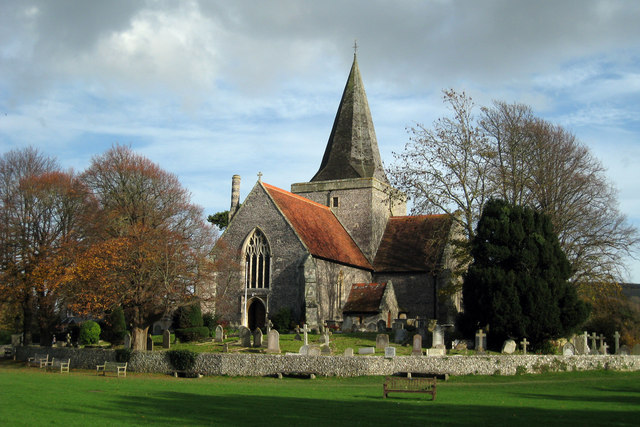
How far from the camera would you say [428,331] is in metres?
28.3

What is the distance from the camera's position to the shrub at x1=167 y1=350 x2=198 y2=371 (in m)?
24.5

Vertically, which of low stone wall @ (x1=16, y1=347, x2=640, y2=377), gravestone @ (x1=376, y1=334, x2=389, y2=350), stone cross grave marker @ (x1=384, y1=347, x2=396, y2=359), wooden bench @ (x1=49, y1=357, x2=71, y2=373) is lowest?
wooden bench @ (x1=49, y1=357, x2=71, y2=373)

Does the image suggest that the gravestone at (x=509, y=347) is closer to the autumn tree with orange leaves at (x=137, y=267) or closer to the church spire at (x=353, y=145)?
the autumn tree with orange leaves at (x=137, y=267)

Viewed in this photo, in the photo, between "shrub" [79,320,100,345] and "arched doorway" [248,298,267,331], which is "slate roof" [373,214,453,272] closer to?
"arched doorway" [248,298,267,331]

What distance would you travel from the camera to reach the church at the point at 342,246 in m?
35.6

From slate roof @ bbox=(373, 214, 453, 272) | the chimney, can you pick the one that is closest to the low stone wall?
slate roof @ bbox=(373, 214, 453, 272)

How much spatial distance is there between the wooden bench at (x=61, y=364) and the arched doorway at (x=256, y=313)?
1134 cm

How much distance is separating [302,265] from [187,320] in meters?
6.66

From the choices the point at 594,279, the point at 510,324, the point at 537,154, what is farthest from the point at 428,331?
the point at 537,154

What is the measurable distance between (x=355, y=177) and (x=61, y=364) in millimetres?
23286

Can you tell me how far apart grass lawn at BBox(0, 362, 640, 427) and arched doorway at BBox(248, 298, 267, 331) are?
1312cm

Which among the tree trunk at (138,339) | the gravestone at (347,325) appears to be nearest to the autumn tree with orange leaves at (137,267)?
the tree trunk at (138,339)

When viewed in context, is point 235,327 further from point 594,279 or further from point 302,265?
point 594,279

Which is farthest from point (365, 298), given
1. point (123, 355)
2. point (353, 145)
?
point (123, 355)
